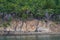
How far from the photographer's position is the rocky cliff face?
48.7m

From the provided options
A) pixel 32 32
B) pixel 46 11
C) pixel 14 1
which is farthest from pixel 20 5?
pixel 32 32

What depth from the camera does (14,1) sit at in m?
55.5

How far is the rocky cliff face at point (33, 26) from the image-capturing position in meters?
48.7

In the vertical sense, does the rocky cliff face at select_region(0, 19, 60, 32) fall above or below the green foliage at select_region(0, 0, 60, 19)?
below

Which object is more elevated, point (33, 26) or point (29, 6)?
point (29, 6)

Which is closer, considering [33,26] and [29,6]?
[33,26]

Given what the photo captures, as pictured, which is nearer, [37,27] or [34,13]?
[37,27]

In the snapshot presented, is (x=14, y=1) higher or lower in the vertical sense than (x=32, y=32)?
higher

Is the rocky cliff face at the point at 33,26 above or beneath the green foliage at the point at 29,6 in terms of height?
beneath

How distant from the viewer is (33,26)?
49844 mm

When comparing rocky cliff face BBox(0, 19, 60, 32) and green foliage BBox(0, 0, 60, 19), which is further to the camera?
green foliage BBox(0, 0, 60, 19)

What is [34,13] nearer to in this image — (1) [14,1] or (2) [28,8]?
(2) [28,8]

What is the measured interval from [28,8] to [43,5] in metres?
3.43

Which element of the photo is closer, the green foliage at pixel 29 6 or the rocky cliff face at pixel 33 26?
the rocky cliff face at pixel 33 26
